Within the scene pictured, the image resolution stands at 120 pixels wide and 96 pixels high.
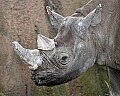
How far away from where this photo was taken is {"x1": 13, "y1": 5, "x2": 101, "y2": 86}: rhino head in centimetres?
418

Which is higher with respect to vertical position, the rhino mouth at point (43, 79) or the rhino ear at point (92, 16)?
the rhino ear at point (92, 16)

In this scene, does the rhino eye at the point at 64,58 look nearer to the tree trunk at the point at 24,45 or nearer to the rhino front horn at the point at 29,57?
the rhino front horn at the point at 29,57

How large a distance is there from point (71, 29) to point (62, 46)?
20cm

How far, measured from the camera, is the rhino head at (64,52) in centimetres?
418

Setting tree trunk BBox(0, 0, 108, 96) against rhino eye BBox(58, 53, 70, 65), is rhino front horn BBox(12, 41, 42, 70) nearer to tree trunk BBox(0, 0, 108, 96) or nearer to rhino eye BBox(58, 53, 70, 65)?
rhino eye BBox(58, 53, 70, 65)

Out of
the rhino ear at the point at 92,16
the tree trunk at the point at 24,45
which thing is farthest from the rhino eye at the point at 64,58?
the tree trunk at the point at 24,45

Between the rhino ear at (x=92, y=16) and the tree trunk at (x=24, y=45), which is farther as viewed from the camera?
the tree trunk at (x=24, y=45)

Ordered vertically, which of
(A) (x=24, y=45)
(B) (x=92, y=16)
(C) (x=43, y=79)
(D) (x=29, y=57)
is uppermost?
(B) (x=92, y=16)

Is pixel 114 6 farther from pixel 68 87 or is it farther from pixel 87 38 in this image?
pixel 68 87

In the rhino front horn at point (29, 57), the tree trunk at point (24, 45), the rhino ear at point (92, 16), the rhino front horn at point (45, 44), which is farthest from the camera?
the tree trunk at point (24, 45)

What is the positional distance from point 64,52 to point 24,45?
2.06 m

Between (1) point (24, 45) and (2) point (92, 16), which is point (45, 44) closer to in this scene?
(2) point (92, 16)

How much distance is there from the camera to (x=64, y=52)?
4.35 metres

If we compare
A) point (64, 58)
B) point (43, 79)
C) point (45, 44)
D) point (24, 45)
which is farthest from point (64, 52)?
point (24, 45)
